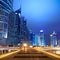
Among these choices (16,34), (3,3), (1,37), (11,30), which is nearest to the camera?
(1,37)

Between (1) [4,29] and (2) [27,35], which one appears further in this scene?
→ (2) [27,35]

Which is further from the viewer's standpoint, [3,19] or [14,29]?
[14,29]

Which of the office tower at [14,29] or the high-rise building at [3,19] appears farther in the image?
the office tower at [14,29]

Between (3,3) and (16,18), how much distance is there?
97.9 feet

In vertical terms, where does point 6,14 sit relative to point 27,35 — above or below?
above

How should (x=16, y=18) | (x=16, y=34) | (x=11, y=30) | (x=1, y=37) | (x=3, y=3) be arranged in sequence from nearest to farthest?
(x=1, y=37)
(x=3, y=3)
(x=11, y=30)
(x=16, y=34)
(x=16, y=18)

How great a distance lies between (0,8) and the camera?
4077 inches

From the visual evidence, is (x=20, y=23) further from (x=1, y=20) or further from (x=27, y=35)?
(x=1, y=20)

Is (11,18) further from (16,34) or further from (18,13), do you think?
(18,13)

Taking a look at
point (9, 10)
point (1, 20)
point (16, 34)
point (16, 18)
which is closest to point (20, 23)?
point (16, 18)

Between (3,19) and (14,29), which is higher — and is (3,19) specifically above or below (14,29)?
above

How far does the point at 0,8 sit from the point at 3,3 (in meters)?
5.49

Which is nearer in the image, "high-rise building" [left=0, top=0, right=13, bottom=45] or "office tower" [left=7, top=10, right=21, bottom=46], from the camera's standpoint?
"high-rise building" [left=0, top=0, right=13, bottom=45]

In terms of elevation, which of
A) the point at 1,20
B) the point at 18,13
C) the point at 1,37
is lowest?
the point at 1,37
